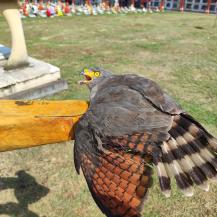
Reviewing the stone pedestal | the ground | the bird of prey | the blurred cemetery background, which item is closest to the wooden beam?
the bird of prey

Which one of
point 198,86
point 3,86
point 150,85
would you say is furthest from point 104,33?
point 150,85

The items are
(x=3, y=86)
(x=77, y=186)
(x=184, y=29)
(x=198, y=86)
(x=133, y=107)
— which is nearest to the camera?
(x=133, y=107)

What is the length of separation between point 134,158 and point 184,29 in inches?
662

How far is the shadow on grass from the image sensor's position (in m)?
4.21

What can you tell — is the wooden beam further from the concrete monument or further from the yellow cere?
the concrete monument

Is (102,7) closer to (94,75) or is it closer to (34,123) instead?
(94,75)

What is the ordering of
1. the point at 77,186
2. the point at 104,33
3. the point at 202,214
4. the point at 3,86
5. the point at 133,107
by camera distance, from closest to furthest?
the point at 133,107
the point at 202,214
the point at 77,186
the point at 3,86
the point at 104,33

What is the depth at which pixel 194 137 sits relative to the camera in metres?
2.00

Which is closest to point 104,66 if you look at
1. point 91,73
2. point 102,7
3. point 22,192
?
point 22,192

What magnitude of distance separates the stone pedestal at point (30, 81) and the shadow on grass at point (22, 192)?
257 cm

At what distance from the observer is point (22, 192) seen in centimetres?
452

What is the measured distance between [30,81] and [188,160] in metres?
5.85

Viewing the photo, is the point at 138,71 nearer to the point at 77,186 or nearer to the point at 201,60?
the point at 201,60

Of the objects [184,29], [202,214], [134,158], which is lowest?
[184,29]
